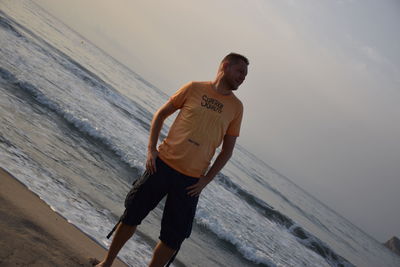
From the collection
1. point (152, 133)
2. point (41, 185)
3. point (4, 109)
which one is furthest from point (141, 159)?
point (152, 133)

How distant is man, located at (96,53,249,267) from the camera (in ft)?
9.92

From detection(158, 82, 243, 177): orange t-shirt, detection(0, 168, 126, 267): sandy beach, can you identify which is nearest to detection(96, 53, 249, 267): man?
detection(158, 82, 243, 177): orange t-shirt

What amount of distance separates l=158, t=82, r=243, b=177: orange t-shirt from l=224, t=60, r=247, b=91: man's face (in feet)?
0.38

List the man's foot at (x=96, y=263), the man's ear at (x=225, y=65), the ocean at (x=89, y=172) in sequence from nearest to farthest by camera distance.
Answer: the man's ear at (x=225, y=65) < the man's foot at (x=96, y=263) < the ocean at (x=89, y=172)

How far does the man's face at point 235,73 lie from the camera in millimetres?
3066

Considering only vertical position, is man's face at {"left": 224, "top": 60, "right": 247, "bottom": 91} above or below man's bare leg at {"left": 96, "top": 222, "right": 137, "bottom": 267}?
above

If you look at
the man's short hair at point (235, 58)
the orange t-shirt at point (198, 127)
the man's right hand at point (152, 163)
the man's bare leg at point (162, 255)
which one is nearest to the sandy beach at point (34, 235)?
the man's bare leg at point (162, 255)

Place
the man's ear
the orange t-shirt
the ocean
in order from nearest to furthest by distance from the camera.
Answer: the orange t-shirt < the man's ear < the ocean

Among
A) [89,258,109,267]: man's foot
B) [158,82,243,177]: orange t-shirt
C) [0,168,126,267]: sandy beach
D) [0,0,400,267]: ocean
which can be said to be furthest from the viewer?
[0,0,400,267]: ocean

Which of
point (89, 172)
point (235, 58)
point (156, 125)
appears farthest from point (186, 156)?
point (89, 172)

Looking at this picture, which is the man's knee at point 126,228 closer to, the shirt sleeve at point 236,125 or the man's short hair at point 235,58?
the shirt sleeve at point 236,125

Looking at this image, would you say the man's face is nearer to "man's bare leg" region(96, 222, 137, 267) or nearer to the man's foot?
"man's bare leg" region(96, 222, 137, 267)

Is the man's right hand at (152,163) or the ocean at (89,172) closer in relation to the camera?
the man's right hand at (152,163)

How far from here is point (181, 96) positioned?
3.18 metres
